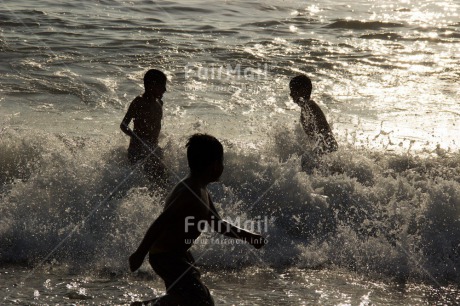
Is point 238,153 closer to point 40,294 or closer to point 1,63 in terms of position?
point 40,294

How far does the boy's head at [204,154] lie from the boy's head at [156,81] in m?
3.80

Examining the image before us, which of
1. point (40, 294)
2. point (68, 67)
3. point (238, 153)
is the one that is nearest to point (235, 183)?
point (238, 153)

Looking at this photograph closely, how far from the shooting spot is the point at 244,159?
9.16 meters

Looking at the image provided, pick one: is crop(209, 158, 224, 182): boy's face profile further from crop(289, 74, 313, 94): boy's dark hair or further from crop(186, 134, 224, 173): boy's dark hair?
crop(289, 74, 313, 94): boy's dark hair

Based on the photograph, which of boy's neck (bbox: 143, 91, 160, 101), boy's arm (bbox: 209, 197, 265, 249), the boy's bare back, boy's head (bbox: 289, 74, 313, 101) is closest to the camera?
the boy's bare back

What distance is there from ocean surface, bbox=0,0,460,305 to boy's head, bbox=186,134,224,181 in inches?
73.2

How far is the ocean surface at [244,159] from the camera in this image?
6449mm

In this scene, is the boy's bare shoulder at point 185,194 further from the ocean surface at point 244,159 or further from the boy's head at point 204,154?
the ocean surface at point 244,159

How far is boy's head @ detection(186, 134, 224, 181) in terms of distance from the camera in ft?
13.7

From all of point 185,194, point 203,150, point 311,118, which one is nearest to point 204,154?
point 203,150

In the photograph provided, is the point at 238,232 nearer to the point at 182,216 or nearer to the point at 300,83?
the point at 182,216

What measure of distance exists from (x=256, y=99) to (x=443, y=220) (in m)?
5.84

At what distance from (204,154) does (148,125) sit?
417 centimetres

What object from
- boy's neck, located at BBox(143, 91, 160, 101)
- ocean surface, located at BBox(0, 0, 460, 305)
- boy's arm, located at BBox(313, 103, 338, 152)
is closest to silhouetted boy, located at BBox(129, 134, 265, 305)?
ocean surface, located at BBox(0, 0, 460, 305)
